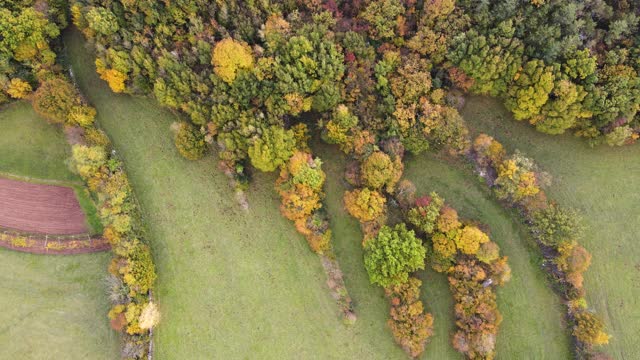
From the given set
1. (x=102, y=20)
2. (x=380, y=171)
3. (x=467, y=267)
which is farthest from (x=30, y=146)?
Result: (x=467, y=267)

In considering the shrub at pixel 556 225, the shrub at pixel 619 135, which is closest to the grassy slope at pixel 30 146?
the shrub at pixel 556 225

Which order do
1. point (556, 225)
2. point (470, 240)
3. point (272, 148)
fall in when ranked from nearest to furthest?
point (470, 240), point (272, 148), point (556, 225)

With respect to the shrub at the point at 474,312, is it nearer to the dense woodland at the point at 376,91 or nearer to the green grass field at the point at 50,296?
the dense woodland at the point at 376,91

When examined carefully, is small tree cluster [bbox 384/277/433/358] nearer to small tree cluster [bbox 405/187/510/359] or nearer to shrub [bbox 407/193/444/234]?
small tree cluster [bbox 405/187/510/359]

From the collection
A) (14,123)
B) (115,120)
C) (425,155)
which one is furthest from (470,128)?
(14,123)

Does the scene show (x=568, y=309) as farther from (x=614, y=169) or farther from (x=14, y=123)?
(x=14, y=123)

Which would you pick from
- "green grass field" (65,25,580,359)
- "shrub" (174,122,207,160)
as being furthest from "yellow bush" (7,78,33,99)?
"shrub" (174,122,207,160)

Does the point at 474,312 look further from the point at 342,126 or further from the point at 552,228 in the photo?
the point at 342,126
